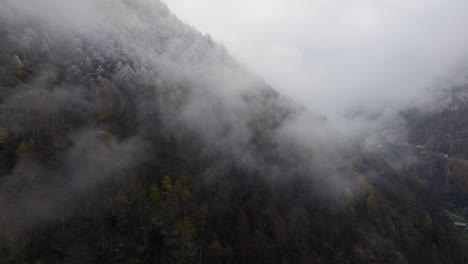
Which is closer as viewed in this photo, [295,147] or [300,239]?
[300,239]

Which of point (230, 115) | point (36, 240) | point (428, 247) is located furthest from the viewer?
point (230, 115)

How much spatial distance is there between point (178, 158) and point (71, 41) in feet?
320

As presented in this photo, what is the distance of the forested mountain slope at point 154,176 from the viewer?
79125 millimetres

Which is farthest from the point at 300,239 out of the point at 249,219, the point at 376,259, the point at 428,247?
the point at 428,247

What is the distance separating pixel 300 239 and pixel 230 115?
88827mm

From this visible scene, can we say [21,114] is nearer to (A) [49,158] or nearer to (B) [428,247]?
(A) [49,158]

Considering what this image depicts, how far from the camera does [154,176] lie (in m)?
101

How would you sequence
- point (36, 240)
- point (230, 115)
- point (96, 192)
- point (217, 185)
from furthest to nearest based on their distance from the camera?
point (230, 115) → point (217, 185) → point (96, 192) → point (36, 240)

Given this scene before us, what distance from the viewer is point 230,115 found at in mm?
179250

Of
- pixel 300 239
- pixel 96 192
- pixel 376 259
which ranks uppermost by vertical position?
pixel 376 259

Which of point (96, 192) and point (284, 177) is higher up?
point (284, 177)

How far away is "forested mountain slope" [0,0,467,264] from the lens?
260ft

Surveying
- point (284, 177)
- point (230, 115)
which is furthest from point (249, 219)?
point (230, 115)

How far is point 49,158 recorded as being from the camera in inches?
3442
